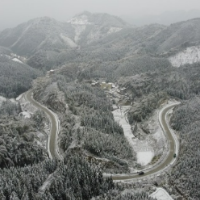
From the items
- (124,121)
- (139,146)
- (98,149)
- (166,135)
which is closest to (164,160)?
(166,135)

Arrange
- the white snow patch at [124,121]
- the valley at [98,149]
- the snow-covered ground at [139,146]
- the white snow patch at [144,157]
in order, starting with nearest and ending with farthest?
the valley at [98,149]
the white snow patch at [144,157]
the snow-covered ground at [139,146]
the white snow patch at [124,121]

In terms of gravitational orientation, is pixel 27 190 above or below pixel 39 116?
above

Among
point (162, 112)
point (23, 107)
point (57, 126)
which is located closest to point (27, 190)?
point (57, 126)

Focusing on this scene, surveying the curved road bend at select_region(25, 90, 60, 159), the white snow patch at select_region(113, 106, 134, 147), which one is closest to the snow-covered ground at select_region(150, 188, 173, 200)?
the curved road bend at select_region(25, 90, 60, 159)

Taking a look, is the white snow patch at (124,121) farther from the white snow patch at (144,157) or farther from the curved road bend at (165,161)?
the curved road bend at (165,161)

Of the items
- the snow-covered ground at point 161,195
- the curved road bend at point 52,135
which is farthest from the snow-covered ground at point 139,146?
the curved road bend at point 52,135

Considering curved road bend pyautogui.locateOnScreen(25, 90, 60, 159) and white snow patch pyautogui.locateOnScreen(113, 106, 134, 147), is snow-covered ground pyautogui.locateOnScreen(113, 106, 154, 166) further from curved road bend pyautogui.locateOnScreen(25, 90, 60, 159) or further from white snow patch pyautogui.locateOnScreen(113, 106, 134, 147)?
curved road bend pyautogui.locateOnScreen(25, 90, 60, 159)

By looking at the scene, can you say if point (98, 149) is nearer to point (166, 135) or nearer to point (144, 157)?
point (144, 157)

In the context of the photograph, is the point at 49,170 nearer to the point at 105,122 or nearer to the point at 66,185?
the point at 66,185
